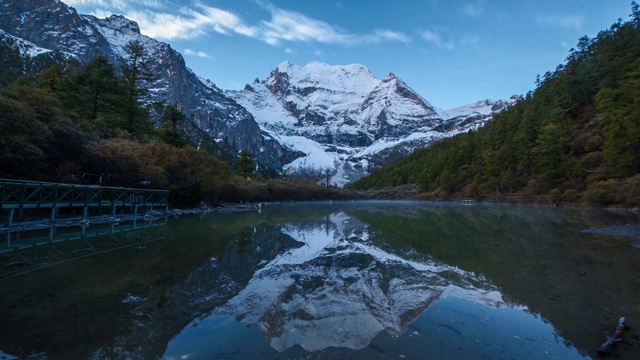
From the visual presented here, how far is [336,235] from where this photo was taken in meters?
20.5

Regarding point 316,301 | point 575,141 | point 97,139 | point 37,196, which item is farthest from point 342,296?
point 575,141

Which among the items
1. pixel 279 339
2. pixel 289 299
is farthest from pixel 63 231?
pixel 279 339

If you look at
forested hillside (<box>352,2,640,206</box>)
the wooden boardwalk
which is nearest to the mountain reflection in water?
the wooden boardwalk

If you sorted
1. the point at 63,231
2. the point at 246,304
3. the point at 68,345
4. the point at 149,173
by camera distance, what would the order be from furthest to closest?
1. the point at 149,173
2. the point at 63,231
3. the point at 246,304
4. the point at 68,345

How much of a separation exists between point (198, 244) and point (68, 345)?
10694 millimetres

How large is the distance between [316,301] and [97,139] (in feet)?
89.0

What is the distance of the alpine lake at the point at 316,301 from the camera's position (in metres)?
5.29

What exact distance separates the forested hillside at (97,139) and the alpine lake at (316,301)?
847 cm

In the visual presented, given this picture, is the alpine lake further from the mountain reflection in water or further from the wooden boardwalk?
the wooden boardwalk

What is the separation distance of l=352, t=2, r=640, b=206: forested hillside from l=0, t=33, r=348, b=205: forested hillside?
143 feet

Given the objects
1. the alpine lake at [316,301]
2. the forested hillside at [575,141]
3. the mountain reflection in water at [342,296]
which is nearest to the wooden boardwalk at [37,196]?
the alpine lake at [316,301]

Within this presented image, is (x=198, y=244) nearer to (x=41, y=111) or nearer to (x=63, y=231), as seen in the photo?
(x=63, y=231)

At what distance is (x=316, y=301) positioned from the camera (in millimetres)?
7797

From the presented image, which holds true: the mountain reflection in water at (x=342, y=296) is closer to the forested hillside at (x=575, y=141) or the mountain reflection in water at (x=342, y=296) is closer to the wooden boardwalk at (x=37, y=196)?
the wooden boardwalk at (x=37, y=196)
